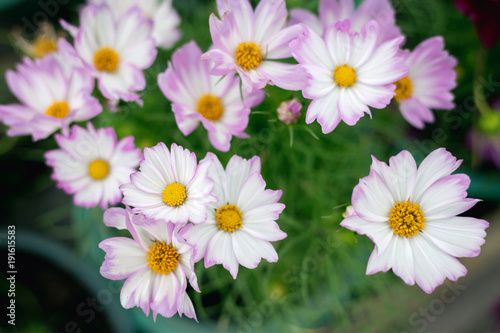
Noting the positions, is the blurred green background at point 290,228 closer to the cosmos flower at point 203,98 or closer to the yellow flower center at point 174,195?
the cosmos flower at point 203,98

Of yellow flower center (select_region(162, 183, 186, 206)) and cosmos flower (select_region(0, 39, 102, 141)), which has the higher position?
cosmos flower (select_region(0, 39, 102, 141))

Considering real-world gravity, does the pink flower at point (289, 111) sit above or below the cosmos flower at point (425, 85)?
below

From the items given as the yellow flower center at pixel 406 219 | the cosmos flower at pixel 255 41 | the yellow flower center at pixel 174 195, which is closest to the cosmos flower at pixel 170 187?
the yellow flower center at pixel 174 195

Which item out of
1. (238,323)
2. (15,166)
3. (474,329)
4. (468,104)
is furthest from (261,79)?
(474,329)

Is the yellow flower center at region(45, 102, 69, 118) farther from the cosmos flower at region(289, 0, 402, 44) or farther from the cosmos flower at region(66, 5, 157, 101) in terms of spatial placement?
the cosmos flower at region(289, 0, 402, 44)

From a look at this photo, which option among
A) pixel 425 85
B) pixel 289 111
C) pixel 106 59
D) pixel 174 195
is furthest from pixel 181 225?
pixel 425 85

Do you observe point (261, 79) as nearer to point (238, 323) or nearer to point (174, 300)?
point (174, 300)

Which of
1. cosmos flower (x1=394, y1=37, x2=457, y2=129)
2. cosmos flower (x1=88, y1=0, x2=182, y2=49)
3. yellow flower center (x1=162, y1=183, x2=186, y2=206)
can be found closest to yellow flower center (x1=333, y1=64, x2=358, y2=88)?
cosmos flower (x1=394, y1=37, x2=457, y2=129)
